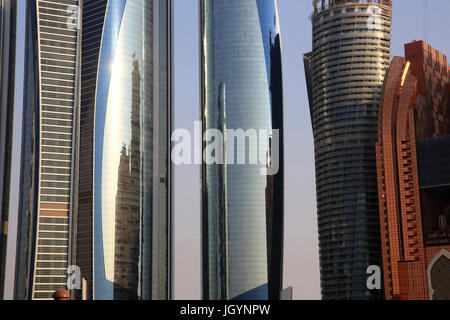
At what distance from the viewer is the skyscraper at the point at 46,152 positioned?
165 m

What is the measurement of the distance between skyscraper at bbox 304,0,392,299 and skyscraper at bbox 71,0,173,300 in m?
42.8

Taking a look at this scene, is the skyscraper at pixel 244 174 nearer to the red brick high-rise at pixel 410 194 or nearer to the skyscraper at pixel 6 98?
the red brick high-rise at pixel 410 194

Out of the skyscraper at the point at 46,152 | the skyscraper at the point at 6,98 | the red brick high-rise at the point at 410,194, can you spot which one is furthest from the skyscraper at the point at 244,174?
the skyscraper at the point at 6,98

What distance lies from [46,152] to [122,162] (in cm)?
1902

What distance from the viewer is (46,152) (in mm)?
170250

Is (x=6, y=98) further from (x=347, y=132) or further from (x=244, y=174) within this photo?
(x=347, y=132)

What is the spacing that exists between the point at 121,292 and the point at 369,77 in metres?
80.9

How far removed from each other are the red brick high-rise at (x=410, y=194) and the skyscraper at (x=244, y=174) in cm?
4104

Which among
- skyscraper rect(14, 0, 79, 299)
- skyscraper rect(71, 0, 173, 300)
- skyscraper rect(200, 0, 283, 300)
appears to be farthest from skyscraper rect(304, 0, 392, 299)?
skyscraper rect(14, 0, 79, 299)

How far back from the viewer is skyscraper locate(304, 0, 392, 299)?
6560 inches

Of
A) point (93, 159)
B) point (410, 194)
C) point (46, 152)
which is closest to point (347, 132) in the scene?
point (410, 194)

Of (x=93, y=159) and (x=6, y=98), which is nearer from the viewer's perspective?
(x=93, y=159)

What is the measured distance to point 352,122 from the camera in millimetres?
173500
